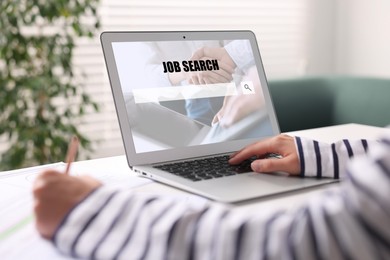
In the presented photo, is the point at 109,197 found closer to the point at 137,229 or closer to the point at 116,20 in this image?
the point at 137,229

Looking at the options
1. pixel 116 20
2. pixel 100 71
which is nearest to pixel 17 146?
pixel 100 71

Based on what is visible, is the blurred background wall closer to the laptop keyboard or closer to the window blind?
the window blind

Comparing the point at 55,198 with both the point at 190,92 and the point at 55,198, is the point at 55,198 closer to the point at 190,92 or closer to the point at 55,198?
the point at 55,198

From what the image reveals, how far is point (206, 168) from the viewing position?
2.95 ft

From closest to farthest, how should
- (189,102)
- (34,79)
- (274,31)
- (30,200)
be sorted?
(30,200) < (189,102) < (34,79) < (274,31)

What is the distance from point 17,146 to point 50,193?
150 centimetres

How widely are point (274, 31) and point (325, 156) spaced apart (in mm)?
2020

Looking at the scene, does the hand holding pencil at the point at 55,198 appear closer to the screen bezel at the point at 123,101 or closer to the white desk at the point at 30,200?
the white desk at the point at 30,200

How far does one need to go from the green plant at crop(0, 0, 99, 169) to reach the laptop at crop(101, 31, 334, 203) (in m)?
1.00

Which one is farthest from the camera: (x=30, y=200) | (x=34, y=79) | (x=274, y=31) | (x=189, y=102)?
(x=274, y=31)

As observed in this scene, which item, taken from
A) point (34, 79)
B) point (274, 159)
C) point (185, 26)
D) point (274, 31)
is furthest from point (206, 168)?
point (274, 31)

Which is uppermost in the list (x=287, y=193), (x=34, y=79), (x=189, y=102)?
(x=34, y=79)

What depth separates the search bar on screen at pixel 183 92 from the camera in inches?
38.1

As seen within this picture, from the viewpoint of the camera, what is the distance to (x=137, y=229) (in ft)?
1.64
